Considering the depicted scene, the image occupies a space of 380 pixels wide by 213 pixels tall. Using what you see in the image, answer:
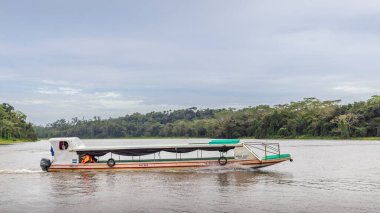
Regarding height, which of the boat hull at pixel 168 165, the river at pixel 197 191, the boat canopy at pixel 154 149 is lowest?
the river at pixel 197 191

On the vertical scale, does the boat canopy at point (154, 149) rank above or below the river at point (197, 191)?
above

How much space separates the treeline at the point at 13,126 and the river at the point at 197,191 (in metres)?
97.7

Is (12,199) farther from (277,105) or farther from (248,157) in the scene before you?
(277,105)

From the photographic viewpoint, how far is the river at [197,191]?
20.0m

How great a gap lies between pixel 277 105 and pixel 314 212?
456ft

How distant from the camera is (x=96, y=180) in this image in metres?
30.2

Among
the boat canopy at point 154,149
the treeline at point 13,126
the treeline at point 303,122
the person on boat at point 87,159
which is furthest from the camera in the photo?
the treeline at point 13,126

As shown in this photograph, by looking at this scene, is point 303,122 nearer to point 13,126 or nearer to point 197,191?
point 13,126

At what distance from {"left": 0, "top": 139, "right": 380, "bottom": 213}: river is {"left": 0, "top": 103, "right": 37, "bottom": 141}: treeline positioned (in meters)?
97.7

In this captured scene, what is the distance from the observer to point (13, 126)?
429 ft

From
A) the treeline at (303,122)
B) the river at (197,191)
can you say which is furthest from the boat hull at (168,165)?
the treeline at (303,122)

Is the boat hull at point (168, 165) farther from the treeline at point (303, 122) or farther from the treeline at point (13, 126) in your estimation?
the treeline at point (13, 126)

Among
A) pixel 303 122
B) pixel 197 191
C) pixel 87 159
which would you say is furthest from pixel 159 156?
pixel 303 122

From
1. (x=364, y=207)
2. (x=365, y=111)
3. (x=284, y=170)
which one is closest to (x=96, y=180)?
(x=284, y=170)
